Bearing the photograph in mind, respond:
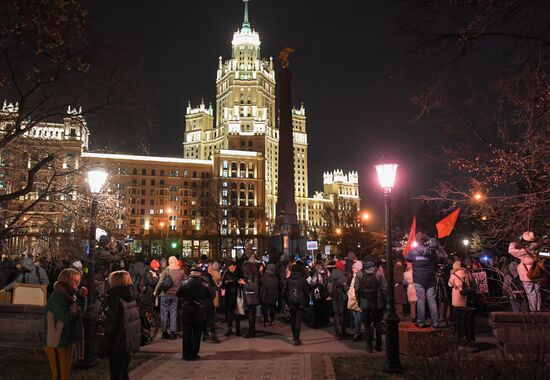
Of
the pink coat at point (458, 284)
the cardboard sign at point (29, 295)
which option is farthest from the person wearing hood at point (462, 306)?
the cardboard sign at point (29, 295)

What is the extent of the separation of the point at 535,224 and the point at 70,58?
9.67 metres

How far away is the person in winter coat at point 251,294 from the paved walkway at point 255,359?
39 cm

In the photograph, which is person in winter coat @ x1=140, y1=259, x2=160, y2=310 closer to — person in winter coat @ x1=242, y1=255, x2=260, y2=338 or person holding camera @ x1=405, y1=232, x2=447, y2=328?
person in winter coat @ x1=242, y1=255, x2=260, y2=338

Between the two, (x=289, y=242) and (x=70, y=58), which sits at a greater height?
(x=70, y=58)

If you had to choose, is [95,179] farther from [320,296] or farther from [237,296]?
[320,296]

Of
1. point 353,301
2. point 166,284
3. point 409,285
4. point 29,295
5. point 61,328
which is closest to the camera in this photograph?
point 61,328

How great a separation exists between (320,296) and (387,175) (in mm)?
6373

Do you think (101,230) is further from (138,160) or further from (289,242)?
(138,160)

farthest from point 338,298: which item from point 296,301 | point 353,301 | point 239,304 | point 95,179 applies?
point 95,179

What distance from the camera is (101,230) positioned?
12648mm

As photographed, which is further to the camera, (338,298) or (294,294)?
(338,298)

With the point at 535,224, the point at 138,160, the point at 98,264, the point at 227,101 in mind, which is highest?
the point at 227,101

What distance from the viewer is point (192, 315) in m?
9.82

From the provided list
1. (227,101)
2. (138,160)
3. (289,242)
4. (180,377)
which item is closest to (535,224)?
(180,377)
